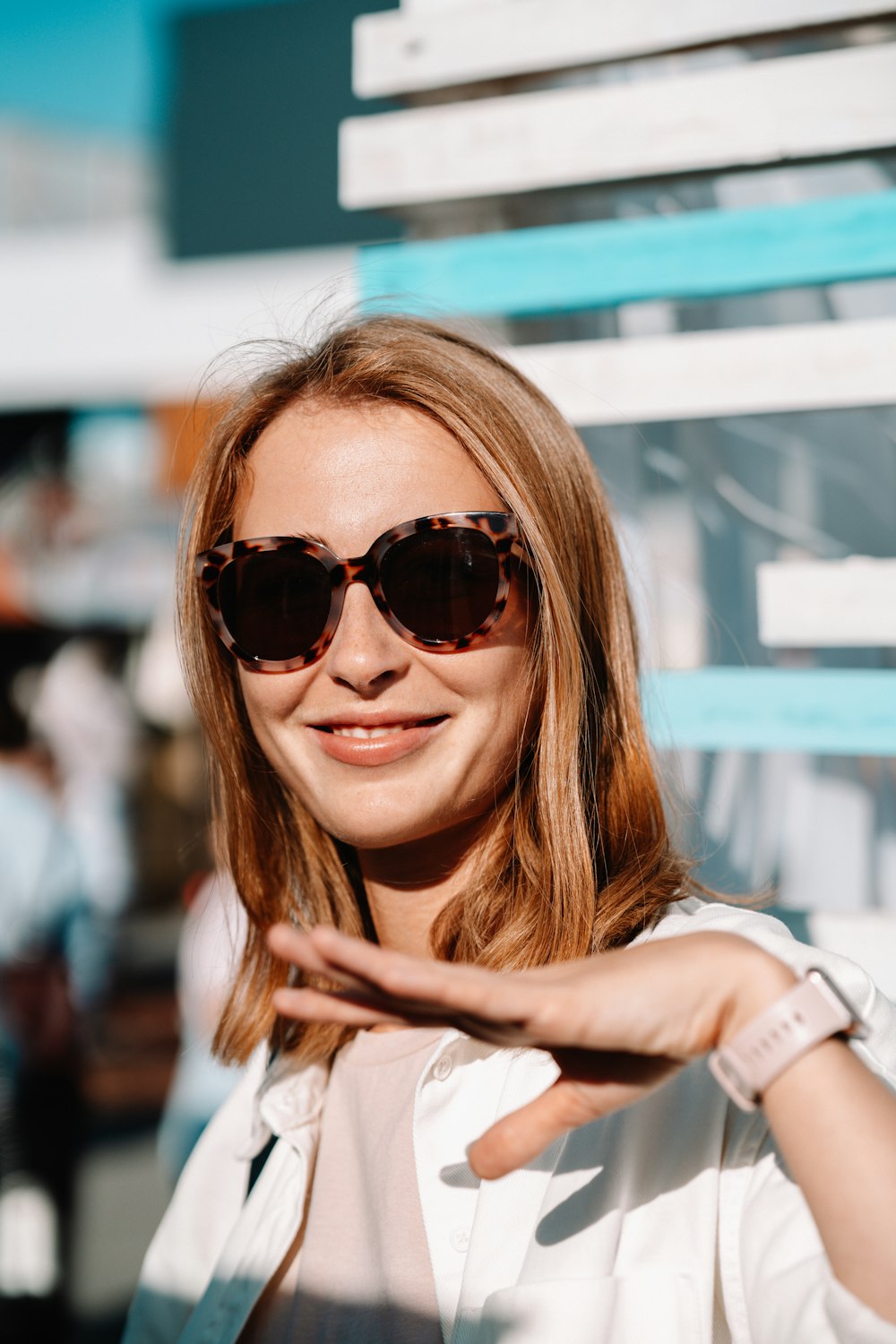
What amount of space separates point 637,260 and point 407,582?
94cm

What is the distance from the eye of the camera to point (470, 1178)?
4.74ft

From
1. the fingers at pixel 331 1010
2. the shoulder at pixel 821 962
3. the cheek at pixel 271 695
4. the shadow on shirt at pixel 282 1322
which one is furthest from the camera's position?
the cheek at pixel 271 695

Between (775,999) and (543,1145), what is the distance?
0.27 meters

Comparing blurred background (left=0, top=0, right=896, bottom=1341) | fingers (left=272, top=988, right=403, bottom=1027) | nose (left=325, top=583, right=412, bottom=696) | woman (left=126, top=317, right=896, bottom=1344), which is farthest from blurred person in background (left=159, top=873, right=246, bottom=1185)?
fingers (left=272, top=988, right=403, bottom=1027)

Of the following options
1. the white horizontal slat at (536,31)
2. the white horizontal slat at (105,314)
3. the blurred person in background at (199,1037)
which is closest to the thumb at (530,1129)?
the white horizontal slat at (536,31)

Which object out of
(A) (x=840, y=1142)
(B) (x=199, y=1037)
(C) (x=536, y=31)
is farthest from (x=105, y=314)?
(A) (x=840, y=1142)

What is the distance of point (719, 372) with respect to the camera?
200 cm

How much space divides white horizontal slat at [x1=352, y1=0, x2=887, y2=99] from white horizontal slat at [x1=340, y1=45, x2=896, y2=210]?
56 millimetres

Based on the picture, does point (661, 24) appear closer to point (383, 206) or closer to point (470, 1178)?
point (383, 206)

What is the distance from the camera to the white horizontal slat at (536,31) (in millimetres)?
1945

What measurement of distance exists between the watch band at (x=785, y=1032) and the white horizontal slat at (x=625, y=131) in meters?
1.50

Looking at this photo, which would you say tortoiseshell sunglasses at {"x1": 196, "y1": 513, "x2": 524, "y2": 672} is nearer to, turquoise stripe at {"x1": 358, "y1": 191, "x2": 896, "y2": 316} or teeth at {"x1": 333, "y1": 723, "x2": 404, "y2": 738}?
teeth at {"x1": 333, "y1": 723, "x2": 404, "y2": 738}

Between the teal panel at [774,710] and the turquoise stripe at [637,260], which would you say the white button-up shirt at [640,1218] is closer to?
the teal panel at [774,710]

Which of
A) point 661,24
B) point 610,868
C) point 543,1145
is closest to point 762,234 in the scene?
point 661,24
